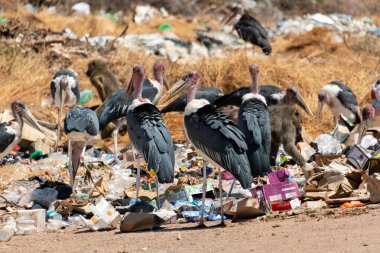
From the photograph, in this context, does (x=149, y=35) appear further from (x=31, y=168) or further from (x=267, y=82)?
(x=31, y=168)

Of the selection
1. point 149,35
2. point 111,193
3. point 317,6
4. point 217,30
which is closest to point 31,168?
point 111,193

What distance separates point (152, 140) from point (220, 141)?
2.52 feet

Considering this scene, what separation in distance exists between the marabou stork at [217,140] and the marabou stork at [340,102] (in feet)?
16.5

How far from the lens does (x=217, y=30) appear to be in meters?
23.2

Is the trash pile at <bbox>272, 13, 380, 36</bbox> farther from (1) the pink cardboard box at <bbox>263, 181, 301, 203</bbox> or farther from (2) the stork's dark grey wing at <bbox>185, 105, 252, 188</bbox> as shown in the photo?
(2) the stork's dark grey wing at <bbox>185, 105, 252, 188</bbox>

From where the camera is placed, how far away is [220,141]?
6.89 metres

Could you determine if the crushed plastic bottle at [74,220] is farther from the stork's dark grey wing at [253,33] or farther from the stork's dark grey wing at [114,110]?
the stork's dark grey wing at [253,33]

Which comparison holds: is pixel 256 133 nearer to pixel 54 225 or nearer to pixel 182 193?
pixel 182 193

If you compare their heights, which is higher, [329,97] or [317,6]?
[317,6]

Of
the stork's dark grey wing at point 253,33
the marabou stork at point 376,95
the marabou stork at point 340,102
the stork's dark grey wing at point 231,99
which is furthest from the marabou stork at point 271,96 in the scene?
the stork's dark grey wing at point 253,33

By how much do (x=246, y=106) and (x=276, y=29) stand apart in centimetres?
1772

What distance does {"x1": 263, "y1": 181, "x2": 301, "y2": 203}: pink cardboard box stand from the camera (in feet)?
24.0

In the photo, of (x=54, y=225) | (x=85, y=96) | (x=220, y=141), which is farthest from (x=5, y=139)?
(x=85, y=96)

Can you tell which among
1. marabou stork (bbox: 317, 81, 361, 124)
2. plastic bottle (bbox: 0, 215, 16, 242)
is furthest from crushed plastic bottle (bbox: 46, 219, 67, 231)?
marabou stork (bbox: 317, 81, 361, 124)
